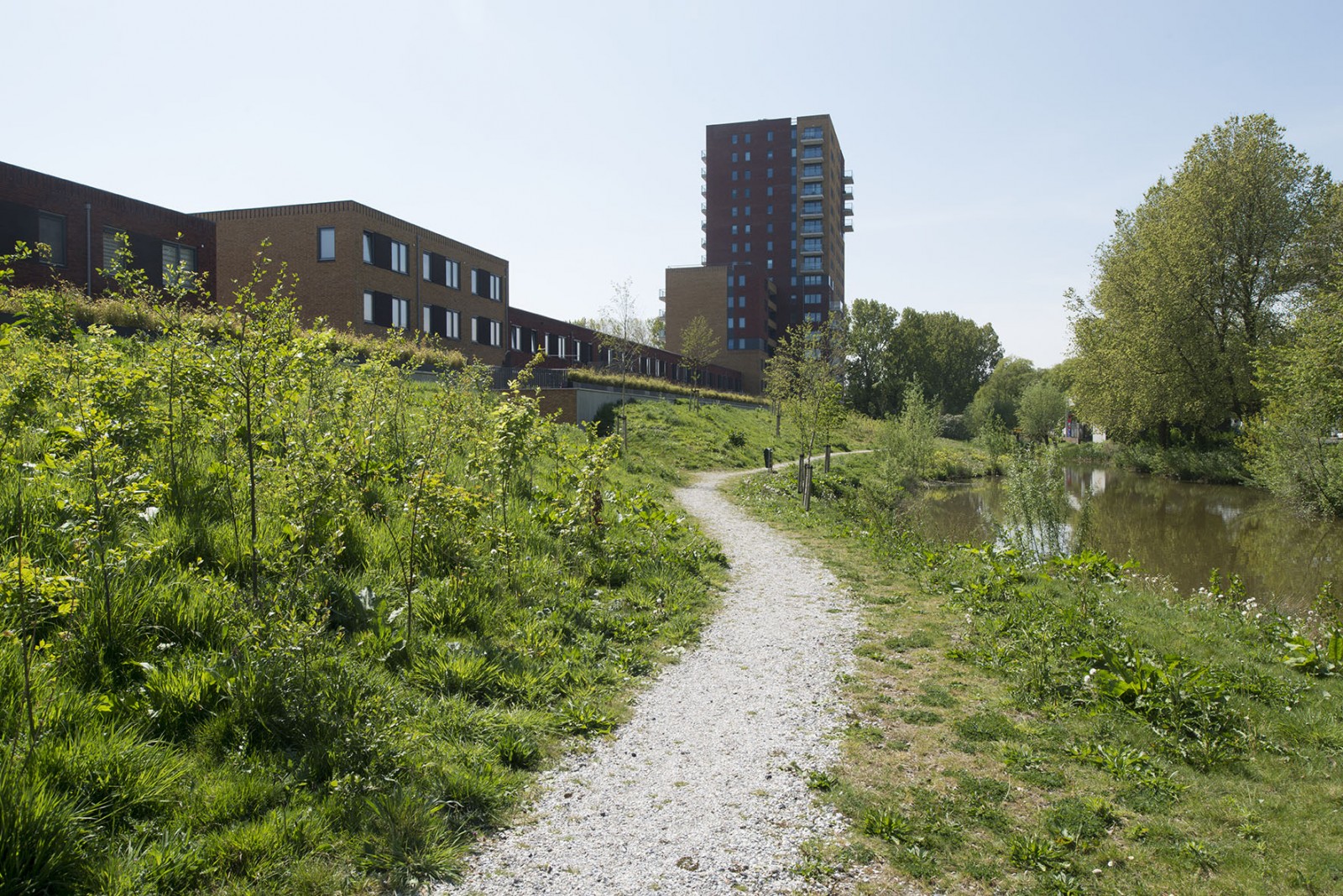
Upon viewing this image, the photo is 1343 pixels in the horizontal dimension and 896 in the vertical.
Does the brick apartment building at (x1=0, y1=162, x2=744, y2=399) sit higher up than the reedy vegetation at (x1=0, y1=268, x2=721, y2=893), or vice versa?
the brick apartment building at (x1=0, y1=162, x2=744, y2=399)

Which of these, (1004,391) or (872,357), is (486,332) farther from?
(1004,391)

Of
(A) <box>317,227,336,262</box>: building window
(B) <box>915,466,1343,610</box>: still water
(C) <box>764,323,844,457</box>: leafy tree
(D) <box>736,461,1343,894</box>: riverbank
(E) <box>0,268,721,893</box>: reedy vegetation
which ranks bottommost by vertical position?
(B) <box>915,466,1343,610</box>: still water

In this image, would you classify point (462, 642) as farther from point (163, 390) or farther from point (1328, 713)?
point (1328, 713)

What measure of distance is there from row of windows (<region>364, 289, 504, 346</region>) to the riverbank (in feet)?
85.3

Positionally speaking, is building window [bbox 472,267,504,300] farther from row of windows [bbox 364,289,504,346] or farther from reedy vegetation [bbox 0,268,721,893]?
reedy vegetation [bbox 0,268,721,893]

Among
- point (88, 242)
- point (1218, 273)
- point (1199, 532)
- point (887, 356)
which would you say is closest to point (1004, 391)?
point (887, 356)

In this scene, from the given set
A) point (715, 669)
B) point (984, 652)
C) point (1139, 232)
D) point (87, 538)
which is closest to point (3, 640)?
point (87, 538)

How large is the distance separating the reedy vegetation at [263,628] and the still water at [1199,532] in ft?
37.3

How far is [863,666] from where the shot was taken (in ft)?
23.8

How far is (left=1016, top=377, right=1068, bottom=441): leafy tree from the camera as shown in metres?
59.7

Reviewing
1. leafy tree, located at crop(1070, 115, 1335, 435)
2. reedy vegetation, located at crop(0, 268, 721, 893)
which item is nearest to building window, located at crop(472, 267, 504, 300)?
leafy tree, located at crop(1070, 115, 1335, 435)

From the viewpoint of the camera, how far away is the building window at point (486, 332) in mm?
41719

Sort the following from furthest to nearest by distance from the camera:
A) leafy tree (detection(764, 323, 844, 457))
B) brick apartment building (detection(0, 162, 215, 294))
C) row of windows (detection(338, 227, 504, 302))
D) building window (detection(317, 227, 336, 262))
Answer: row of windows (detection(338, 227, 504, 302)), building window (detection(317, 227, 336, 262)), brick apartment building (detection(0, 162, 215, 294)), leafy tree (detection(764, 323, 844, 457))

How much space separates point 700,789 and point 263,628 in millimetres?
2942
